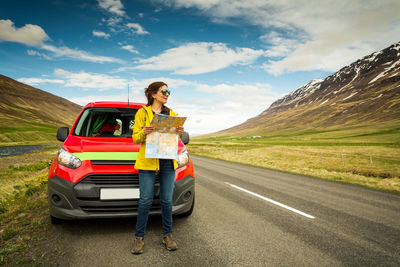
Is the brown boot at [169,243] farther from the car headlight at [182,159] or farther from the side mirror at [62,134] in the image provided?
the side mirror at [62,134]

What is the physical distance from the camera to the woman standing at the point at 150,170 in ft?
8.93

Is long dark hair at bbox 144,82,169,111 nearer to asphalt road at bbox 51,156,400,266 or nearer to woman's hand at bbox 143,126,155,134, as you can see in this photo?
woman's hand at bbox 143,126,155,134

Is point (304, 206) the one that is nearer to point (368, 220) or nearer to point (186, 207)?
point (368, 220)

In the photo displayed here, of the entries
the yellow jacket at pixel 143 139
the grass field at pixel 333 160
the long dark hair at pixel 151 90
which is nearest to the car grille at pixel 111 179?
the yellow jacket at pixel 143 139

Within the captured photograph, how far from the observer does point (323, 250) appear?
9.72 feet

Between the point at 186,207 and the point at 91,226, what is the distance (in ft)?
5.07

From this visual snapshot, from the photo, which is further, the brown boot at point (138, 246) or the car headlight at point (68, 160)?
the car headlight at point (68, 160)

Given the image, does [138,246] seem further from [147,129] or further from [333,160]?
[333,160]

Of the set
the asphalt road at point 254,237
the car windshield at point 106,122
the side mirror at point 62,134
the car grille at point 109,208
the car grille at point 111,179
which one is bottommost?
the asphalt road at point 254,237

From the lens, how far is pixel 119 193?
297cm

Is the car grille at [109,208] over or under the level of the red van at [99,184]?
A: under

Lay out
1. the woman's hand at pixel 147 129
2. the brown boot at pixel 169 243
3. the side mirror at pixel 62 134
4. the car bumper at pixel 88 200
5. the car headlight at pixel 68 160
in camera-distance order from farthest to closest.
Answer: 1. the side mirror at pixel 62 134
2. the car headlight at pixel 68 160
3. the car bumper at pixel 88 200
4. the brown boot at pixel 169 243
5. the woman's hand at pixel 147 129

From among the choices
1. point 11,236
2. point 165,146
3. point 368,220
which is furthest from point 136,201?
point 368,220

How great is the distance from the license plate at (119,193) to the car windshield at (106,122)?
4.64 feet
